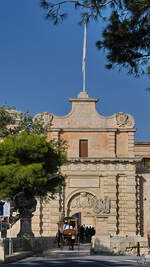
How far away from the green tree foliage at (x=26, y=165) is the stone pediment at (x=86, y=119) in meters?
14.5

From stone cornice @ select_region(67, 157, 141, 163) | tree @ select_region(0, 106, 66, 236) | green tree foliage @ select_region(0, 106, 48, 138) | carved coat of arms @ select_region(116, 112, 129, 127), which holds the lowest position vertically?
tree @ select_region(0, 106, 66, 236)

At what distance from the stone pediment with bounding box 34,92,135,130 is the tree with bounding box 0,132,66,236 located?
1439cm

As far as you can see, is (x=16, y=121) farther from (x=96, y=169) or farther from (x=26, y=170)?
(x=96, y=169)

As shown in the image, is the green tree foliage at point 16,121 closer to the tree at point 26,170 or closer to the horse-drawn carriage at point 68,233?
the tree at point 26,170

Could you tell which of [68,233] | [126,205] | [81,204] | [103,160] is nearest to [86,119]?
[103,160]

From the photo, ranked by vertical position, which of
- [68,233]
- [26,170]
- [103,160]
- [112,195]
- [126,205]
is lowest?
[68,233]

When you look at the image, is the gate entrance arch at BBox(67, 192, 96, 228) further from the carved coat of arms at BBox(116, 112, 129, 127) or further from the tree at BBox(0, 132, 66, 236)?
the tree at BBox(0, 132, 66, 236)

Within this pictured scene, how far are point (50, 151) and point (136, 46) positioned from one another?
34.3 feet

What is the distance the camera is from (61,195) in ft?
130

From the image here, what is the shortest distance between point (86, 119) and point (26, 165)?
16.3 metres

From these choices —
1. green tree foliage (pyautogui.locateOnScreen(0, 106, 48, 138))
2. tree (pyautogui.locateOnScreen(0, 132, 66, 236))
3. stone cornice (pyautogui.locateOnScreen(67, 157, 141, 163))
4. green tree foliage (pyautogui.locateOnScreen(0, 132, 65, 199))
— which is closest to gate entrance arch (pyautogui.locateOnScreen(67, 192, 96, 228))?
stone cornice (pyautogui.locateOnScreen(67, 157, 141, 163))

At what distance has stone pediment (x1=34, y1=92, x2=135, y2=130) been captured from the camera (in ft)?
132

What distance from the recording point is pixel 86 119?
133 ft

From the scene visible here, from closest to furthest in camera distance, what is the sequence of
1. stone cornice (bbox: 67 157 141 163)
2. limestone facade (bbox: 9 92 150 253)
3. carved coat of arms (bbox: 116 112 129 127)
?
limestone facade (bbox: 9 92 150 253) < stone cornice (bbox: 67 157 141 163) < carved coat of arms (bbox: 116 112 129 127)
